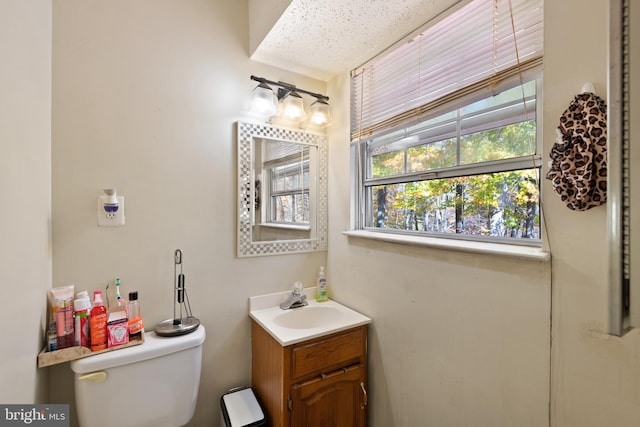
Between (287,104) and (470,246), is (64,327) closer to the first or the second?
(287,104)

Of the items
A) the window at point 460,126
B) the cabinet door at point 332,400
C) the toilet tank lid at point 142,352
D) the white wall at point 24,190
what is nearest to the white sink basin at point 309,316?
the cabinet door at point 332,400

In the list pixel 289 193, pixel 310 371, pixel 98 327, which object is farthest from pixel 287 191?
pixel 98 327

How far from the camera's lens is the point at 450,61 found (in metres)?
1.19

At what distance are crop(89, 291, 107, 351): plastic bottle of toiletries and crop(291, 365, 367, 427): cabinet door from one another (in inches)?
32.4

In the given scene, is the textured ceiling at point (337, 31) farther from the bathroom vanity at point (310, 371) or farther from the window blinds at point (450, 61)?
the bathroom vanity at point (310, 371)

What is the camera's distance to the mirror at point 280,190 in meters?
1.58

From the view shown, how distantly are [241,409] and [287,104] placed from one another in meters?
1.66

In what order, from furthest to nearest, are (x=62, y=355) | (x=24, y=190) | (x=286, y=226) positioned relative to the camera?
1. (x=286, y=226)
2. (x=62, y=355)
3. (x=24, y=190)

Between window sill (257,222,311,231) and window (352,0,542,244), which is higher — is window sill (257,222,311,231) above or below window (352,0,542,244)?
below

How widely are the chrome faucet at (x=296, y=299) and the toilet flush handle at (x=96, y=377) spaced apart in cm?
84

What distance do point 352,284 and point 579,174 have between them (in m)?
1.18

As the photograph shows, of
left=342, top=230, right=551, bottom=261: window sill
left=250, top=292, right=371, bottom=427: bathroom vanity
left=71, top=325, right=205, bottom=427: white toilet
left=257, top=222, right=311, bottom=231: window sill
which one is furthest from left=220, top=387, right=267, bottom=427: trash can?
left=342, top=230, right=551, bottom=261: window sill

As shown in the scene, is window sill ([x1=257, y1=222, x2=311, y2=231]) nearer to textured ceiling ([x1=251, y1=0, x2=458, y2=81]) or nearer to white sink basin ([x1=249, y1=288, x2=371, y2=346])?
white sink basin ([x1=249, y1=288, x2=371, y2=346])

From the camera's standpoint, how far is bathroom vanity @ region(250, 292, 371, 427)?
4.19 ft
